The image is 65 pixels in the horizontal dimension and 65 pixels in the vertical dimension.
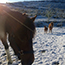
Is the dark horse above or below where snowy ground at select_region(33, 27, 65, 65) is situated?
above

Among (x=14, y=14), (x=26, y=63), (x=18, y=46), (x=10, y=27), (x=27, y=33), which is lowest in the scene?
(x=26, y=63)

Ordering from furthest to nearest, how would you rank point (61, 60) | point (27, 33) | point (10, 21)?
point (61, 60), point (10, 21), point (27, 33)

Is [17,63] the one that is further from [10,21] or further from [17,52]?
[10,21]

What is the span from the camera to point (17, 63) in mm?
3025

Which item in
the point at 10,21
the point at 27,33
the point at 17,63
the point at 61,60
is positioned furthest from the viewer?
the point at 61,60

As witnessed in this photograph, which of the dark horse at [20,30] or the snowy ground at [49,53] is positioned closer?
the dark horse at [20,30]

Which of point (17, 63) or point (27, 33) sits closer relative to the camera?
point (27, 33)

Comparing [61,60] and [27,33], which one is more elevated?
[27,33]

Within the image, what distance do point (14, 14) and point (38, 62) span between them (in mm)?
2157

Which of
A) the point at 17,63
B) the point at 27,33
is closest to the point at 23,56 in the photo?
the point at 27,33

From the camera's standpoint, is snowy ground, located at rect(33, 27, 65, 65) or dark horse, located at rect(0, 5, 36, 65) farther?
snowy ground, located at rect(33, 27, 65, 65)

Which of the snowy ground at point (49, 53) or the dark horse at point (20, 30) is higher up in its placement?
the dark horse at point (20, 30)

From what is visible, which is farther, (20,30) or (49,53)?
(49,53)

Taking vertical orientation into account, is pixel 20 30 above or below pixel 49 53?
above
